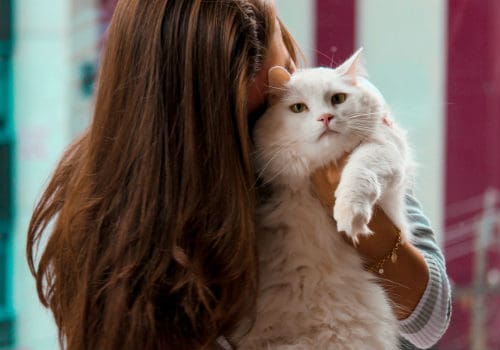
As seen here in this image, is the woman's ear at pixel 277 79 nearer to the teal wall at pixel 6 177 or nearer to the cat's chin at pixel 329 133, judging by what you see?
the cat's chin at pixel 329 133

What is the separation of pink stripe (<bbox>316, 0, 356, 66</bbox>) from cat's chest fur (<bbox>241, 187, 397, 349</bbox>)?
28 centimetres

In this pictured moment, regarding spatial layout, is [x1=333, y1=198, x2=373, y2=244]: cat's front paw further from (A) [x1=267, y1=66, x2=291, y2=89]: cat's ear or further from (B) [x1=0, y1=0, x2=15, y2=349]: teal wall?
(B) [x1=0, y1=0, x2=15, y2=349]: teal wall

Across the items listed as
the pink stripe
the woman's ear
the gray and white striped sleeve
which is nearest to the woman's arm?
Result: the gray and white striped sleeve

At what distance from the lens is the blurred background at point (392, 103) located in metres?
1.28

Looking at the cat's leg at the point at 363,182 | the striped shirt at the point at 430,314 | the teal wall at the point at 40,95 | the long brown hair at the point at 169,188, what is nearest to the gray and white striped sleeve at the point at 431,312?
the striped shirt at the point at 430,314

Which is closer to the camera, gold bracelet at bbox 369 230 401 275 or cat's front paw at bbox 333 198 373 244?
cat's front paw at bbox 333 198 373 244

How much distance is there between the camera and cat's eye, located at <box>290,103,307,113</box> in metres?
1.03

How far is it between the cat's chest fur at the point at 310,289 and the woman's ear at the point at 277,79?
16cm

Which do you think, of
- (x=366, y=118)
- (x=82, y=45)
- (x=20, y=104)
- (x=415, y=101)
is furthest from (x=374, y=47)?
→ (x=20, y=104)

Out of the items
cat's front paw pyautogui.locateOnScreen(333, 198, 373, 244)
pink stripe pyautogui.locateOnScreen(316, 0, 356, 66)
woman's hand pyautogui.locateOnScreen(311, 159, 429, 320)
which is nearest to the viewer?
cat's front paw pyautogui.locateOnScreen(333, 198, 373, 244)

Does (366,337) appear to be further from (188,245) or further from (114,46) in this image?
(114,46)

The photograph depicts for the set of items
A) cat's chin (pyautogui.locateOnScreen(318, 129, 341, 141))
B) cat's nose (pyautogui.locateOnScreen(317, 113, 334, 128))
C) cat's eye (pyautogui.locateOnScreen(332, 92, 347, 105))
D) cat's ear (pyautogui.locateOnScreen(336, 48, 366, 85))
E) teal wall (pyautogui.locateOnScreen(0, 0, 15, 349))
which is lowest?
teal wall (pyautogui.locateOnScreen(0, 0, 15, 349))

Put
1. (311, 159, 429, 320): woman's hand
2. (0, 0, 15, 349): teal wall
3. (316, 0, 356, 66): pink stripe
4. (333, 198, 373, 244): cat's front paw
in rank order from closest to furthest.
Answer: (333, 198, 373, 244): cat's front paw, (311, 159, 429, 320): woman's hand, (316, 0, 356, 66): pink stripe, (0, 0, 15, 349): teal wall

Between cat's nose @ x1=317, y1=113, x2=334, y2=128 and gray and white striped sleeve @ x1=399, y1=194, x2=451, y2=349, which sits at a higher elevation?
cat's nose @ x1=317, y1=113, x2=334, y2=128
